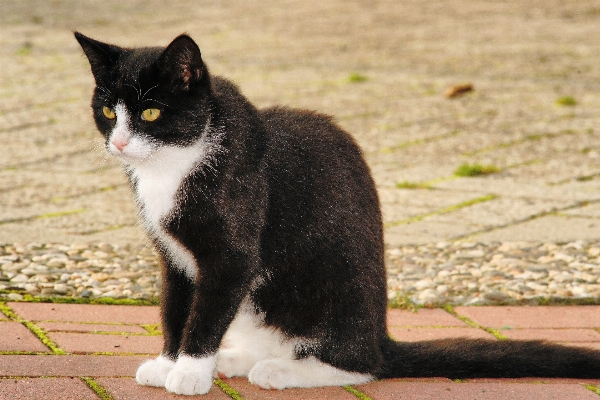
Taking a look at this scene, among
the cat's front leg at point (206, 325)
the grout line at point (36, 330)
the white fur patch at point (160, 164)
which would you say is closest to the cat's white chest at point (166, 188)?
the white fur patch at point (160, 164)

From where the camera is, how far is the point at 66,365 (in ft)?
8.55

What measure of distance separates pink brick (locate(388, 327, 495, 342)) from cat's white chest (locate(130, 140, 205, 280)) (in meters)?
0.92

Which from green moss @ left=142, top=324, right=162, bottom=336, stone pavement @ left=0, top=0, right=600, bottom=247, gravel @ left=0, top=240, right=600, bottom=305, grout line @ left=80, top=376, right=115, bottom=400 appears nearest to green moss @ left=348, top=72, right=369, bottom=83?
stone pavement @ left=0, top=0, right=600, bottom=247

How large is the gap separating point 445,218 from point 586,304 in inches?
46.9

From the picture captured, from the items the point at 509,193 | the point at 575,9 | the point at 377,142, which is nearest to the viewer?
the point at 509,193

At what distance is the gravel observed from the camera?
3.42m

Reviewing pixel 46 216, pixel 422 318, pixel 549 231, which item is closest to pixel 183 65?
pixel 422 318

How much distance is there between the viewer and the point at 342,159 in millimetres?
2631

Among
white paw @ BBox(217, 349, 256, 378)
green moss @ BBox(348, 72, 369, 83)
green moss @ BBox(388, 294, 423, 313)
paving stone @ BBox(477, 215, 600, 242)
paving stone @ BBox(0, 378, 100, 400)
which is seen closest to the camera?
paving stone @ BBox(0, 378, 100, 400)

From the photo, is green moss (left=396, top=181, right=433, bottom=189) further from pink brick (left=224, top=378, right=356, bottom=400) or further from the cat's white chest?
the cat's white chest

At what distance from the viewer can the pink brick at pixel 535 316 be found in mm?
3209

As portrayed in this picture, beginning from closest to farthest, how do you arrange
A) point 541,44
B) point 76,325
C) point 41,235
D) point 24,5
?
point 76,325, point 41,235, point 541,44, point 24,5

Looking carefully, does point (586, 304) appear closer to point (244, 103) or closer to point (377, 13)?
point (244, 103)

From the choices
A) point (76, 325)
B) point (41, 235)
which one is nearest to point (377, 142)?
point (41, 235)
